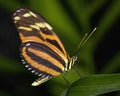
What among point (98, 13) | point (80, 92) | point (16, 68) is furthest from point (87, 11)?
point (80, 92)

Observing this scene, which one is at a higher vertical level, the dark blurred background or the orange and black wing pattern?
the orange and black wing pattern

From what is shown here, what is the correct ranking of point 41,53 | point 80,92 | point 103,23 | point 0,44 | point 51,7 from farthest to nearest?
point 0,44, point 103,23, point 51,7, point 41,53, point 80,92

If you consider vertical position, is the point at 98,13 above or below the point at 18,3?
below

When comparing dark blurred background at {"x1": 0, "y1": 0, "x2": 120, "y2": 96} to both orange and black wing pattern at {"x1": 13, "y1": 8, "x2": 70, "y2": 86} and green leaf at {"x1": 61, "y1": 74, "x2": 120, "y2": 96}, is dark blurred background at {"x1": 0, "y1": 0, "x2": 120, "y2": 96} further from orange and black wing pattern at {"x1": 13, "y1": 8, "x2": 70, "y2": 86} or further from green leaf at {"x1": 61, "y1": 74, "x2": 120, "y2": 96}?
green leaf at {"x1": 61, "y1": 74, "x2": 120, "y2": 96}

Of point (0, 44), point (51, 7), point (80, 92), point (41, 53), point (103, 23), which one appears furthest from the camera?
point (0, 44)

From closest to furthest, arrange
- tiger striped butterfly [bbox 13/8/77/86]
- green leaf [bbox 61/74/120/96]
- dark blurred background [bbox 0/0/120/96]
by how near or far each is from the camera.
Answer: green leaf [bbox 61/74/120/96] < tiger striped butterfly [bbox 13/8/77/86] < dark blurred background [bbox 0/0/120/96]

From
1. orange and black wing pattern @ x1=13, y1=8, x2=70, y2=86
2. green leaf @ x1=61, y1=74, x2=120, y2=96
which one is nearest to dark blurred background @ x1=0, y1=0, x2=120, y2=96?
orange and black wing pattern @ x1=13, y1=8, x2=70, y2=86

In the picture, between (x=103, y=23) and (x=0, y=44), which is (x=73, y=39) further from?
(x=0, y=44)
